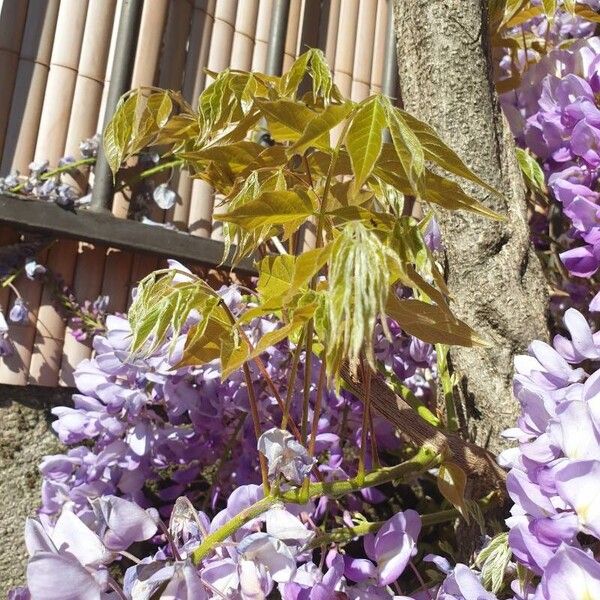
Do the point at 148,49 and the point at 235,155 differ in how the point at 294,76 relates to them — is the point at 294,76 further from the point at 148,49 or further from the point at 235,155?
the point at 148,49

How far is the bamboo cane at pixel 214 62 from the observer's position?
1.30 meters

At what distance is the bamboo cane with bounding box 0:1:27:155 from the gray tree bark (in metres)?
0.61

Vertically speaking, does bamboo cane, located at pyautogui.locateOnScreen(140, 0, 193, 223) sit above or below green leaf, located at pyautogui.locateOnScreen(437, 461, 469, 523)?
above

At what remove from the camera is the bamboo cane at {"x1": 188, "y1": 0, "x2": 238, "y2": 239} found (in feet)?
4.28

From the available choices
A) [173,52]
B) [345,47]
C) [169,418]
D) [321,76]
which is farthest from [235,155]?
[345,47]

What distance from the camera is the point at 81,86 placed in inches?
47.3

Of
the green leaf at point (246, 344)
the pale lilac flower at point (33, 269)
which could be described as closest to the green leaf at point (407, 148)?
the green leaf at point (246, 344)

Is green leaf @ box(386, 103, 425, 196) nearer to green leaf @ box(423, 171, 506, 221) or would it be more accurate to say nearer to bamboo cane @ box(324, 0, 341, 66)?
green leaf @ box(423, 171, 506, 221)

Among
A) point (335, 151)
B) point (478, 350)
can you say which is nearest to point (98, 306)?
point (478, 350)

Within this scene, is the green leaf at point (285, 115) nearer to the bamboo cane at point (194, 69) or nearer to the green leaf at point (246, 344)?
the green leaf at point (246, 344)

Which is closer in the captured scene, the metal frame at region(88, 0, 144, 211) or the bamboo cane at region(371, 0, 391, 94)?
the metal frame at region(88, 0, 144, 211)

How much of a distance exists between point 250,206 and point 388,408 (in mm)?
289

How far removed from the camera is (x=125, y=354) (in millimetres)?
813

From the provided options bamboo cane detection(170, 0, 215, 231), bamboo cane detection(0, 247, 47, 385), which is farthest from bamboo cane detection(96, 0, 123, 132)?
bamboo cane detection(0, 247, 47, 385)
